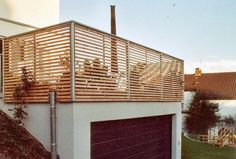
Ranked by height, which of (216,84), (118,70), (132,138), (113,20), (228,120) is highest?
(113,20)

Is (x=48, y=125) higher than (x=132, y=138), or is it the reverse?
(x=48, y=125)

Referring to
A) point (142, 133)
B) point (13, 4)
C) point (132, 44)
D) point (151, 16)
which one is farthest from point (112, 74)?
point (151, 16)

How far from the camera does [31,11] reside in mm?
12477

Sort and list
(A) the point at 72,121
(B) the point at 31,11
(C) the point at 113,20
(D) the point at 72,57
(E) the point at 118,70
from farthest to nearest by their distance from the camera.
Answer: (C) the point at 113,20 → (B) the point at 31,11 → (E) the point at 118,70 → (D) the point at 72,57 → (A) the point at 72,121

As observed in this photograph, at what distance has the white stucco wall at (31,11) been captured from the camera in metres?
11.5

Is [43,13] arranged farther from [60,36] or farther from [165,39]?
[165,39]

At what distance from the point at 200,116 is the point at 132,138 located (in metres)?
24.5

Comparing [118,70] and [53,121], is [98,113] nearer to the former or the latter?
[53,121]

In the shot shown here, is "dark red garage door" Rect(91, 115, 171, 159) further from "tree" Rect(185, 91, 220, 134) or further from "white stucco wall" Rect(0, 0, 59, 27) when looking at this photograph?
"tree" Rect(185, 91, 220, 134)

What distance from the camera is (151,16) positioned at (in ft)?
67.6

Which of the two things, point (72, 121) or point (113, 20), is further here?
point (113, 20)

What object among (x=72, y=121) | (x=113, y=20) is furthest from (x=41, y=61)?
(x=113, y=20)

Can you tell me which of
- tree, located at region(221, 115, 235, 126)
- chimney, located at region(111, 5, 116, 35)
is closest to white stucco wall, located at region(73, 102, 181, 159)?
chimney, located at region(111, 5, 116, 35)

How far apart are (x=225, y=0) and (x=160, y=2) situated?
11.4 feet
